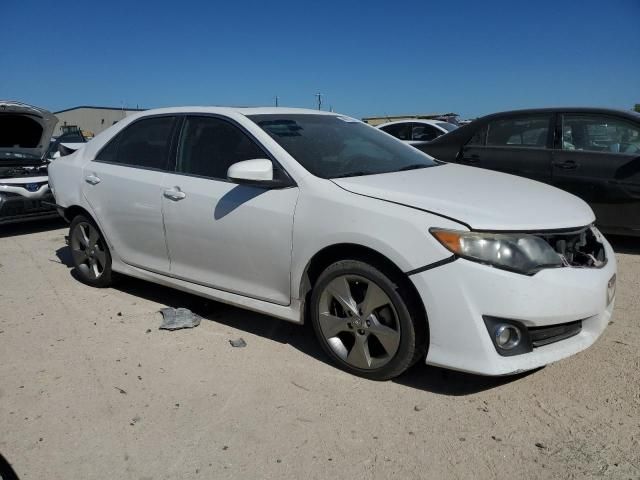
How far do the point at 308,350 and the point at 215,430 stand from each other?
39.2 inches

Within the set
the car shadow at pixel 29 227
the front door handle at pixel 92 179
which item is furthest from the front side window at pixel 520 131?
the car shadow at pixel 29 227

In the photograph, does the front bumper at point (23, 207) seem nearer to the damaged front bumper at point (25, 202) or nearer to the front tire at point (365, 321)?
the damaged front bumper at point (25, 202)

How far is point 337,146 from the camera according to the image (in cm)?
366

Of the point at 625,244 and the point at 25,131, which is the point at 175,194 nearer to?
the point at 625,244

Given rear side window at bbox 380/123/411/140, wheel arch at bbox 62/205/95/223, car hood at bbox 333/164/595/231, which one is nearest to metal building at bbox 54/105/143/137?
rear side window at bbox 380/123/411/140

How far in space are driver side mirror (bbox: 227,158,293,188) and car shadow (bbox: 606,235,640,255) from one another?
4.11m

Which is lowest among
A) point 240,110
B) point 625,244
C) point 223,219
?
point 625,244

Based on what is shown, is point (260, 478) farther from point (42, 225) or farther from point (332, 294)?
point (42, 225)

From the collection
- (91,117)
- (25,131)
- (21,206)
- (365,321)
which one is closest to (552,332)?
(365,321)

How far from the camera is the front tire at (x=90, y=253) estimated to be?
462 centimetres

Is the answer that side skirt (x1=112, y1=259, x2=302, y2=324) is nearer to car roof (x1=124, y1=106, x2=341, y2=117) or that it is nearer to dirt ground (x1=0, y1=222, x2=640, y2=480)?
dirt ground (x1=0, y1=222, x2=640, y2=480)

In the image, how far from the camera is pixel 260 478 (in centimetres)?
228

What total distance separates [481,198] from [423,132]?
9.21m

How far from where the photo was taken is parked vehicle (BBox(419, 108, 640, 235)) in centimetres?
536
